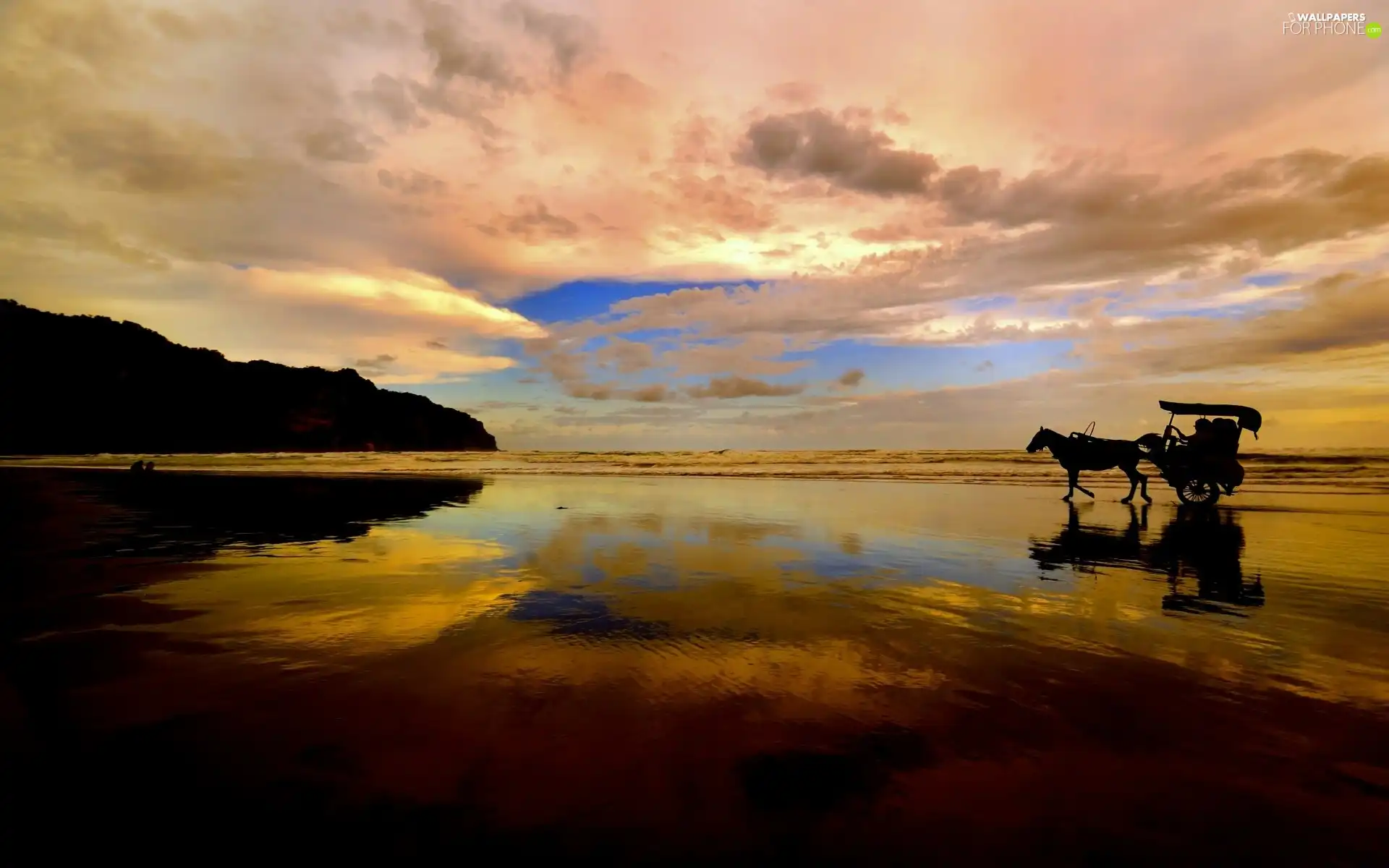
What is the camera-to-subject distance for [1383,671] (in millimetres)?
4883

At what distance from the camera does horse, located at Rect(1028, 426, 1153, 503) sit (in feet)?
64.4

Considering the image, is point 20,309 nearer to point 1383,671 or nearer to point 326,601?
point 326,601

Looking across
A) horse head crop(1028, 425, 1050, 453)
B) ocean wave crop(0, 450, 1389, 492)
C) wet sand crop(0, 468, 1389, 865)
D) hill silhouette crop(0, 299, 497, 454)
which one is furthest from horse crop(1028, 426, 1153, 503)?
hill silhouette crop(0, 299, 497, 454)

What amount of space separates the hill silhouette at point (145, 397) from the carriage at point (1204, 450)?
115 m

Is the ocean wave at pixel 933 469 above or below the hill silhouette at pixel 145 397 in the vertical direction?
below

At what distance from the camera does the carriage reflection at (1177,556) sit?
7312mm

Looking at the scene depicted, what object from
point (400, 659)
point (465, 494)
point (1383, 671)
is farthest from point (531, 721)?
point (465, 494)

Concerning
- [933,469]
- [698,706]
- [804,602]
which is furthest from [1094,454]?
[698,706]

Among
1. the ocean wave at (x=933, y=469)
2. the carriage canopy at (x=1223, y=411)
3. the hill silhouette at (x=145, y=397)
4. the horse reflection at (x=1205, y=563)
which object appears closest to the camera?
the horse reflection at (x=1205, y=563)

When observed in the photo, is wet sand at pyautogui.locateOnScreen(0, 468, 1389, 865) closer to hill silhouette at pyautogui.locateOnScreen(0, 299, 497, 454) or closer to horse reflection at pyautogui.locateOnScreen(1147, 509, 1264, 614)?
horse reflection at pyautogui.locateOnScreen(1147, 509, 1264, 614)

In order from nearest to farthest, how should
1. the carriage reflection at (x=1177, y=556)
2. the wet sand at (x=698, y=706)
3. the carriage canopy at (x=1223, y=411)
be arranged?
the wet sand at (x=698, y=706) < the carriage reflection at (x=1177, y=556) < the carriage canopy at (x=1223, y=411)

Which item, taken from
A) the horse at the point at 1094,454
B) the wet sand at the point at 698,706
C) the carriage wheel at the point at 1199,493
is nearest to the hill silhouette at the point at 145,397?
the wet sand at the point at 698,706

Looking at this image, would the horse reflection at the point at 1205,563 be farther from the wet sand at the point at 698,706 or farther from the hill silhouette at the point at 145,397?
the hill silhouette at the point at 145,397

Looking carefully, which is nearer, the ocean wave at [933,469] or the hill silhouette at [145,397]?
the ocean wave at [933,469]
